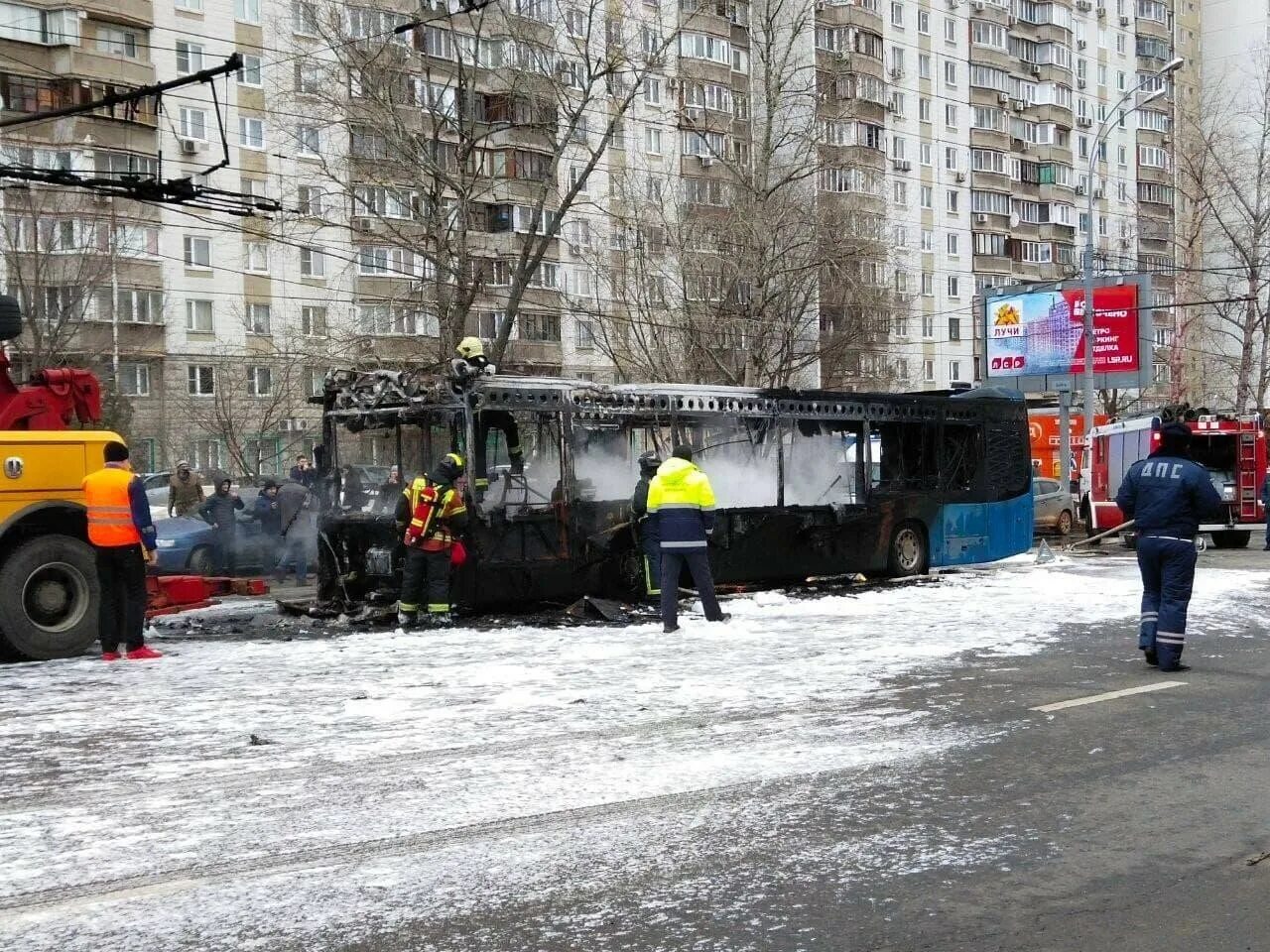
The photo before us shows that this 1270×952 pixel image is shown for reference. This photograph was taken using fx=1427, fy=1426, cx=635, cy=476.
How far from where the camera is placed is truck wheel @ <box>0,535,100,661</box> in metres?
11.7

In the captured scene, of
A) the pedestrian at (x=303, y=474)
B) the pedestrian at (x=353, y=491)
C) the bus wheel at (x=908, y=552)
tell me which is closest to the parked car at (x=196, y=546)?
the pedestrian at (x=303, y=474)

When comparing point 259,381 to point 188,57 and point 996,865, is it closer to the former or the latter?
point 188,57

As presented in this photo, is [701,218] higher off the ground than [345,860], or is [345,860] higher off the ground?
[701,218]

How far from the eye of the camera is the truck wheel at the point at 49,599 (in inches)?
459

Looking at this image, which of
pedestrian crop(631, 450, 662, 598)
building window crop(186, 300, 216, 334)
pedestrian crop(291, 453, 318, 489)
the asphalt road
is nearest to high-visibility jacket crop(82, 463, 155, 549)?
pedestrian crop(631, 450, 662, 598)

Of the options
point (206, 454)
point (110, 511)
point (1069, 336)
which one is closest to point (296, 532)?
point (110, 511)

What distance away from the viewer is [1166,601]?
10258mm

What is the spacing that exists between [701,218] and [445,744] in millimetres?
26953

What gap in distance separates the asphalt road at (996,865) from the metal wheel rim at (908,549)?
10720 millimetres

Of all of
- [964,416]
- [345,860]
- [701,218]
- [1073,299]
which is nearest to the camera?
[345,860]

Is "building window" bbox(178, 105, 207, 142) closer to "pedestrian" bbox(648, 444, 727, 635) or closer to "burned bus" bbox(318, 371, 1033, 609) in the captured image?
"burned bus" bbox(318, 371, 1033, 609)

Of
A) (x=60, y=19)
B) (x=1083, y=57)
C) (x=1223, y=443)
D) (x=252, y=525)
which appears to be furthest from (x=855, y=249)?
(x=1083, y=57)

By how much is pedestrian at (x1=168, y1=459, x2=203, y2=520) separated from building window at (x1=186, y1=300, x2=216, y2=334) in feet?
69.4

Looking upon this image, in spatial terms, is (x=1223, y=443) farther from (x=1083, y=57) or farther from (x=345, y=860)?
(x=1083, y=57)
